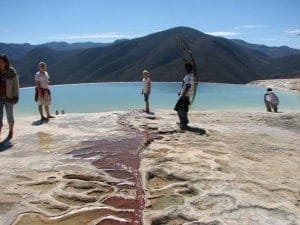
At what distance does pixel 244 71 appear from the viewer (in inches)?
3413

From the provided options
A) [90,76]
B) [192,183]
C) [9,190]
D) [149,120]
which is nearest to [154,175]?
[192,183]

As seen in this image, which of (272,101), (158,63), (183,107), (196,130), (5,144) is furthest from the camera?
(158,63)

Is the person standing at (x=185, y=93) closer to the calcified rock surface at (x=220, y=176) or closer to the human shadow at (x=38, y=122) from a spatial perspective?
the calcified rock surface at (x=220, y=176)

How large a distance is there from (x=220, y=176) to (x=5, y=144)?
14.3ft

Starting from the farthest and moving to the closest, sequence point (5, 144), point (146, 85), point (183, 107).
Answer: point (146, 85) < point (183, 107) < point (5, 144)

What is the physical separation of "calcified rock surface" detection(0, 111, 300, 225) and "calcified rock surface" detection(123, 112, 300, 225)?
0.04 ft

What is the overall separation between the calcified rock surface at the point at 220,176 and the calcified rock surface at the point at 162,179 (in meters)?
0.01

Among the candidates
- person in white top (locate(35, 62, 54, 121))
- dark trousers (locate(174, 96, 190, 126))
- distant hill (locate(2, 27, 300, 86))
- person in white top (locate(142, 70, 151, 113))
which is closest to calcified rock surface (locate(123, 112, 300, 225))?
dark trousers (locate(174, 96, 190, 126))

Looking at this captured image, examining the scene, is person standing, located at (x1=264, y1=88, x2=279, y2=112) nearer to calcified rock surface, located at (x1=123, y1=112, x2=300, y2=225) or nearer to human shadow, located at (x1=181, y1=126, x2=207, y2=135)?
calcified rock surface, located at (x1=123, y1=112, x2=300, y2=225)

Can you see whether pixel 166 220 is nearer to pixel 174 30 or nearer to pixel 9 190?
pixel 9 190

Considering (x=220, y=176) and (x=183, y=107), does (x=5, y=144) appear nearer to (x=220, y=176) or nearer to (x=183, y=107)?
(x=183, y=107)

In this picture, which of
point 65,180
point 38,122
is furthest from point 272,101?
point 65,180

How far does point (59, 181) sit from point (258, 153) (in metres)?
3.94

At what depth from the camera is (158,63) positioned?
304ft
